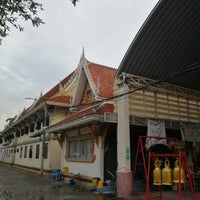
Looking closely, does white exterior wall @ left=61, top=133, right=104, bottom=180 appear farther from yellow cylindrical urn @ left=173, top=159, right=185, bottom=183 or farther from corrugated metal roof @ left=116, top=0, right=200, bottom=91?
yellow cylindrical urn @ left=173, top=159, right=185, bottom=183

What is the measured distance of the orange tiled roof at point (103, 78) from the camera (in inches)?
564

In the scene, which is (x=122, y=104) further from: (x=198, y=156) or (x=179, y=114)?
(x=198, y=156)

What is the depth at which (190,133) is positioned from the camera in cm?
1280

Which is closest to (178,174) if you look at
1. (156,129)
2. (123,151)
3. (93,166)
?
(123,151)

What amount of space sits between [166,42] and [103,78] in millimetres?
6093

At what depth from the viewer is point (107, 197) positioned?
9.88 meters

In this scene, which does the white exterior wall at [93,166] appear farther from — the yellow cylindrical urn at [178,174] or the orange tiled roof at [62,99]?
the orange tiled roof at [62,99]

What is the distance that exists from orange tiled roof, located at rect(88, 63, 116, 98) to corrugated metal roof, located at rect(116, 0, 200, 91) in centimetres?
316

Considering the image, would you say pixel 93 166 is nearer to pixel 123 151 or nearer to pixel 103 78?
pixel 123 151

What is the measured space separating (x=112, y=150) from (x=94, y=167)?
51.0 inches

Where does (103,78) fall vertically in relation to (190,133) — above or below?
above

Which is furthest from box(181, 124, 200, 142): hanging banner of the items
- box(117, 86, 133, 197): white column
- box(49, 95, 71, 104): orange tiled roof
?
box(49, 95, 71, 104): orange tiled roof

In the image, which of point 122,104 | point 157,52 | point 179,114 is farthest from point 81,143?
point 157,52

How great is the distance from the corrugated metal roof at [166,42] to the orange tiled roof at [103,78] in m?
3.16
